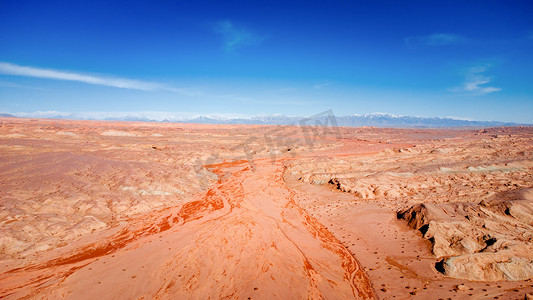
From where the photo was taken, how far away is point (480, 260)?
298 inches

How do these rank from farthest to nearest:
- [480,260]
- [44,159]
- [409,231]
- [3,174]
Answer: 1. [44,159]
2. [3,174]
3. [409,231]
4. [480,260]

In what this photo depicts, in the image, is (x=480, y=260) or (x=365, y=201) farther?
(x=365, y=201)

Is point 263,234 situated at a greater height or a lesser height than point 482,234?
lesser

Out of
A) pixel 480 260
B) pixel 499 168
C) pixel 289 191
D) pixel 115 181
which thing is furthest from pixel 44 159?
pixel 499 168

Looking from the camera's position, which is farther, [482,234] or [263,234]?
[263,234]

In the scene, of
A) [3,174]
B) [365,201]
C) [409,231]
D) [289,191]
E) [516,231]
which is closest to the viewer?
[516,231]

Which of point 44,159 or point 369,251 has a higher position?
point 44,159

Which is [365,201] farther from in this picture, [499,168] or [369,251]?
[499,168]

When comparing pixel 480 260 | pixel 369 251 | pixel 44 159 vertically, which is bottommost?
pixel 369 251

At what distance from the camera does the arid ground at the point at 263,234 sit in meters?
7.36

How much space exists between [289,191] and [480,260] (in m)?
11.3

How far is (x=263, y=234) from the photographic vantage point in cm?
1095

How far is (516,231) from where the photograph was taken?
9430 millimetres

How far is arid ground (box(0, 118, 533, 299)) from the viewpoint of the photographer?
736cm
